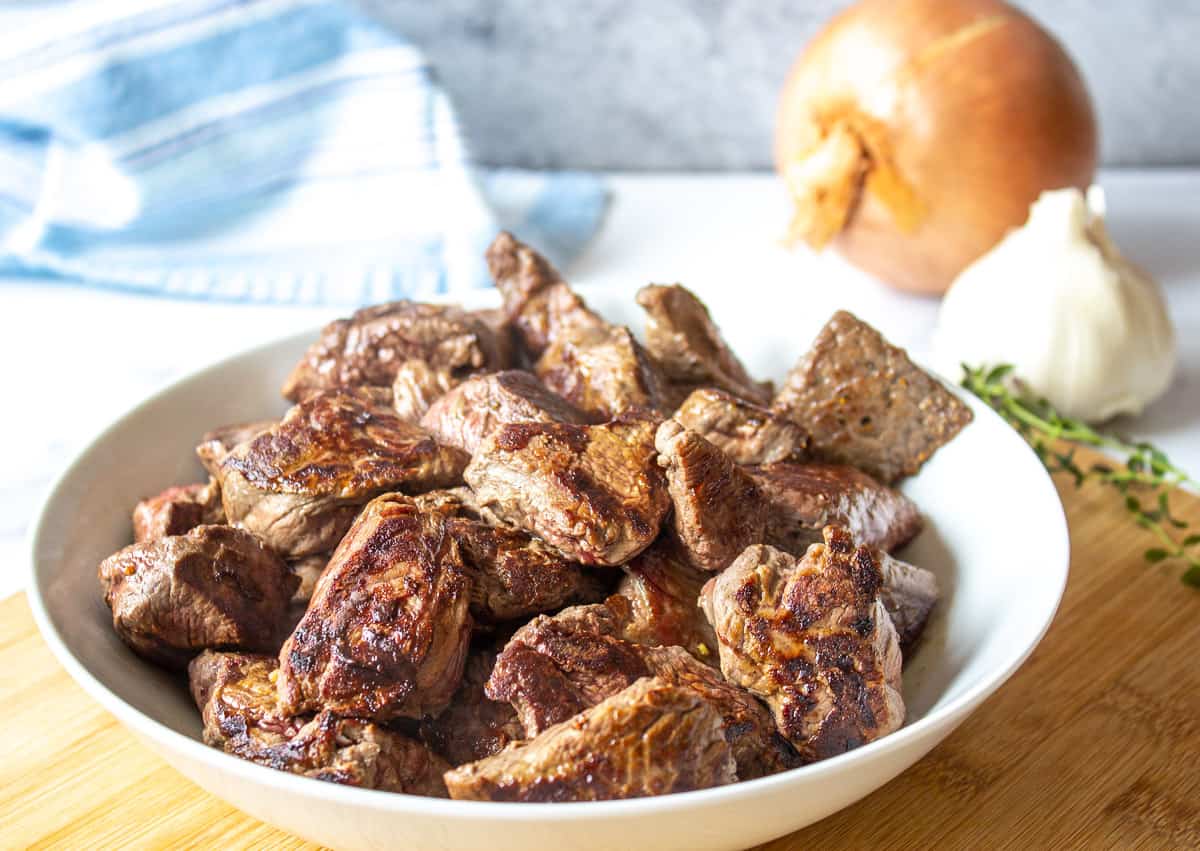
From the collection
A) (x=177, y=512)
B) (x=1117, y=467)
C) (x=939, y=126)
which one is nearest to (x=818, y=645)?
(x=177, y=512)

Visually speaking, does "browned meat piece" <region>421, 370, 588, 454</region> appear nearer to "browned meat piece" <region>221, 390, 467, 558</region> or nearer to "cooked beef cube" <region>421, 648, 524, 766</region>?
"browned meat piece" <region>221, 390, 467, 558</region>

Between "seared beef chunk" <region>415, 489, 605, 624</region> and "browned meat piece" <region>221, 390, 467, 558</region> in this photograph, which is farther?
"browned meat piece" <region>221, 390, 467, 558</region>

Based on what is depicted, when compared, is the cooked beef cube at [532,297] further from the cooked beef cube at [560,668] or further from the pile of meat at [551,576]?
the cooked beef cube at [560,668]

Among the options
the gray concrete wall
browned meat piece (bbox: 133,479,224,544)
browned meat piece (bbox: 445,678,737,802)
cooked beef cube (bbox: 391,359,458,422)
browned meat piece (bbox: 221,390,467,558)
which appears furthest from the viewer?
the gray concrete wall


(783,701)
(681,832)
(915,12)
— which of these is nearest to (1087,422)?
(915,12)

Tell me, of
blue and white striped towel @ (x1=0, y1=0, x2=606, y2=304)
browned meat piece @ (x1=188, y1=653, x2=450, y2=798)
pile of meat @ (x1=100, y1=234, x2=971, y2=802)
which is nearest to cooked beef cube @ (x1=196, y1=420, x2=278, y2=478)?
pile of meat @ (x1=100, y1=234, x2=971, y2=802)

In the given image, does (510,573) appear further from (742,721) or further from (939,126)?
(939,126)
